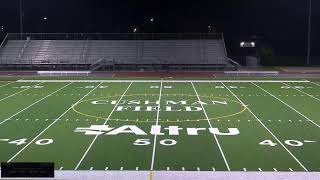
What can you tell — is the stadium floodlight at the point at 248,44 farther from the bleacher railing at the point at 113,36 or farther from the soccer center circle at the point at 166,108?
the soccer center circle at the point at 166,108

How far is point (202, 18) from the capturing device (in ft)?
153

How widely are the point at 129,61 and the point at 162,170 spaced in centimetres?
3120

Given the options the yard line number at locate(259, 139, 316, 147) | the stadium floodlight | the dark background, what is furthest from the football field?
the dark background

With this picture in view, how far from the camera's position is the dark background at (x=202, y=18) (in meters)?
46.4

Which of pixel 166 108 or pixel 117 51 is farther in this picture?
pixel 117 51

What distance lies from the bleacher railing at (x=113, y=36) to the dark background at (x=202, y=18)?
8.57 feet

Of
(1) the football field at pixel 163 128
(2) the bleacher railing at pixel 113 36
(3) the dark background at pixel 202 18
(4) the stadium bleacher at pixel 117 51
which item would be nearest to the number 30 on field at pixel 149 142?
(1) the football field at pixel 163 128

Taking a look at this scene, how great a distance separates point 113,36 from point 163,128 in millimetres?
30884

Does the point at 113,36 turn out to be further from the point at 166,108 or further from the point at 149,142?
the point at 149,142

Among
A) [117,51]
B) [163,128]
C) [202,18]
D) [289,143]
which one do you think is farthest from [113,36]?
[289,143]

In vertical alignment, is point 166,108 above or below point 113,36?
below

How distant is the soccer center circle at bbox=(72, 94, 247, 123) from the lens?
15852mm

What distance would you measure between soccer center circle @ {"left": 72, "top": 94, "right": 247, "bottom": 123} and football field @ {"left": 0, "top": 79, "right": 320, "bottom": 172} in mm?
31

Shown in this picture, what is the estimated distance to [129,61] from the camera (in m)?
40.8
